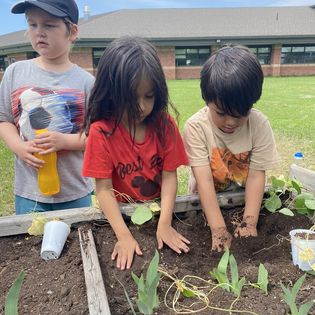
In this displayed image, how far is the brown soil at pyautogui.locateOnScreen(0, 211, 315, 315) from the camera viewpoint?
1.27m

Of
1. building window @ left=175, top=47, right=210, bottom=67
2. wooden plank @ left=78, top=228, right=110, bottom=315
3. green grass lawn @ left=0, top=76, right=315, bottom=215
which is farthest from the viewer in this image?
building window @ left=175, top=47, right=210, bottom=67

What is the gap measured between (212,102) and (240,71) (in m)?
0.18

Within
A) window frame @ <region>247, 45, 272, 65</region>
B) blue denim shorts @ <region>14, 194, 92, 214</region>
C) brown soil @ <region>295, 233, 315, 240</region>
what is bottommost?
window frame @ <region>247, 45, 272, 65</region>

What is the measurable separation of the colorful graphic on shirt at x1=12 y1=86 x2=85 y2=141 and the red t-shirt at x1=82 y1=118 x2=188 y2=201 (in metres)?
0.34

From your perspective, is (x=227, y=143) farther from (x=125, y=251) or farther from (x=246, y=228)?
Answer: (x=125, y=251)

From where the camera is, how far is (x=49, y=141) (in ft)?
6.24

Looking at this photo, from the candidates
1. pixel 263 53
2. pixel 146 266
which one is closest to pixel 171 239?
pixel 146 266

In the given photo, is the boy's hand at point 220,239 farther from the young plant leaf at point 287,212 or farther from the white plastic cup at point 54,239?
the white plastic cup at point 54,239

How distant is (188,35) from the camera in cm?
2697

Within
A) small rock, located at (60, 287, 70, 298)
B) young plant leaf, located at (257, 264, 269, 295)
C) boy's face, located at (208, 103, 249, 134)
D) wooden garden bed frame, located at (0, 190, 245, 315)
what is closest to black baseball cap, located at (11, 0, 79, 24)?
boy's face, located at (208, 103, 249, 134)

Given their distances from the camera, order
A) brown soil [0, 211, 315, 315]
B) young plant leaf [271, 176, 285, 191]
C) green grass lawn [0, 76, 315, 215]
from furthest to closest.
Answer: green grass lawn [0, 76, 315, 215], young plant leaf [271, 176, 285, 191], brown soil [0, 211, 315, 315]

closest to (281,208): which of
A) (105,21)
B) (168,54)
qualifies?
(168,54)

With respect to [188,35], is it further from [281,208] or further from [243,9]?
[281,208]

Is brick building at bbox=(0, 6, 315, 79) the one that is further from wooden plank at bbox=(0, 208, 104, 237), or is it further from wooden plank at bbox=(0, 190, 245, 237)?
wooden plank at bbox=(0, 208, 104, 237)
